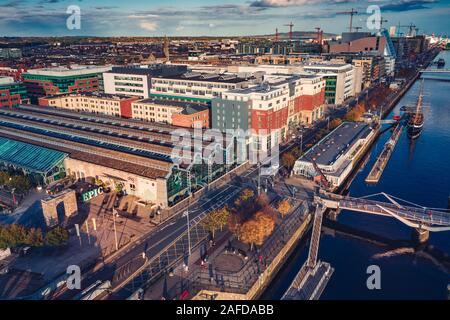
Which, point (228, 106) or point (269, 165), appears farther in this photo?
point (228, 106)

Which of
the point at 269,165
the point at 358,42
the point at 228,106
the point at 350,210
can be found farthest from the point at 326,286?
the point at 358,42

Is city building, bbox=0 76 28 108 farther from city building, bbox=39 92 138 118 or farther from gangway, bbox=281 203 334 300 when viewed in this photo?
gangway, bbox=281 203 334 300

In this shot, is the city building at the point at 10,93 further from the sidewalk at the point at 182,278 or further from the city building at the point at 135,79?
the sidewalk at the point at 182,278

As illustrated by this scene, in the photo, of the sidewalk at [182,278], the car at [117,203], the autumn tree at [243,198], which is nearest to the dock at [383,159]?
the autumn tree at [243,198]

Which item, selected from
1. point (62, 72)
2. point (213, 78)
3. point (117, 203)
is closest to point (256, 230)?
point (117, 203)

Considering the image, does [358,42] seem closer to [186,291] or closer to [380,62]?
[380,62]

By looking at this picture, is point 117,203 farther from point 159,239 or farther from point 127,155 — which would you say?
point 159,239
